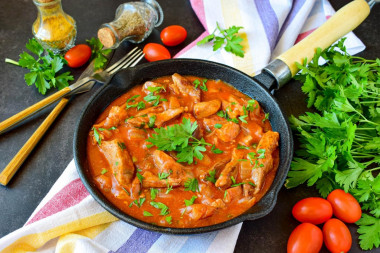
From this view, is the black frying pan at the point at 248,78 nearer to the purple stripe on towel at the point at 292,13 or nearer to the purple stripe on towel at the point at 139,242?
the purple stripe on towel at the point at 139,242

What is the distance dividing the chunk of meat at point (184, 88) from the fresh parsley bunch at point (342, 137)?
892 mm

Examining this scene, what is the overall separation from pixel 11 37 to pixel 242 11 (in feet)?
8.28

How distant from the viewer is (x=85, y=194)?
328 centimetres

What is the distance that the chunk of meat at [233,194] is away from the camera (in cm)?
300

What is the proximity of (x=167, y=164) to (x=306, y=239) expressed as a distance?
1173 millimetres

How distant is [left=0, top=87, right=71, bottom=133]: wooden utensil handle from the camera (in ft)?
11.9

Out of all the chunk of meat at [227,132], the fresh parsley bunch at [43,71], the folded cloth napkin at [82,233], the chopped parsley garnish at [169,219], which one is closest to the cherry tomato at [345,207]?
the folded cloth napkin at [82,233]

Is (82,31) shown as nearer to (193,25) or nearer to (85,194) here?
(193,25)

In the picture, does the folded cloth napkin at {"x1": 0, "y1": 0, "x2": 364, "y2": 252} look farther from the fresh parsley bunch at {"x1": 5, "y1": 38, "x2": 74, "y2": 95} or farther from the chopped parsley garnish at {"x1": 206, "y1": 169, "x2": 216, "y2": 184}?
the fresh parsley bunch at {"x1": 5, "y1": 38, "x2": 74, "y2": 95}

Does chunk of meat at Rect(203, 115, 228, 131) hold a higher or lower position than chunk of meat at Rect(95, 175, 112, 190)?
lower

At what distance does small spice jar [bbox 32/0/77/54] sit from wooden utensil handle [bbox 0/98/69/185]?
63cm

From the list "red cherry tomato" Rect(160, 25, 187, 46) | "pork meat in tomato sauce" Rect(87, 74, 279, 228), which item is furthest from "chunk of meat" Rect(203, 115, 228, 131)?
"red cherry tomato" Rect(160, 25, 187, 46)

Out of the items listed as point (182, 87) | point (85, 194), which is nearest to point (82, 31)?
point (182, 87)

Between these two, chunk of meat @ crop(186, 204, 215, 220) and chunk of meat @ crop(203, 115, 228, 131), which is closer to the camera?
chunk of meat @ crop(186, 204, 215, 220)
